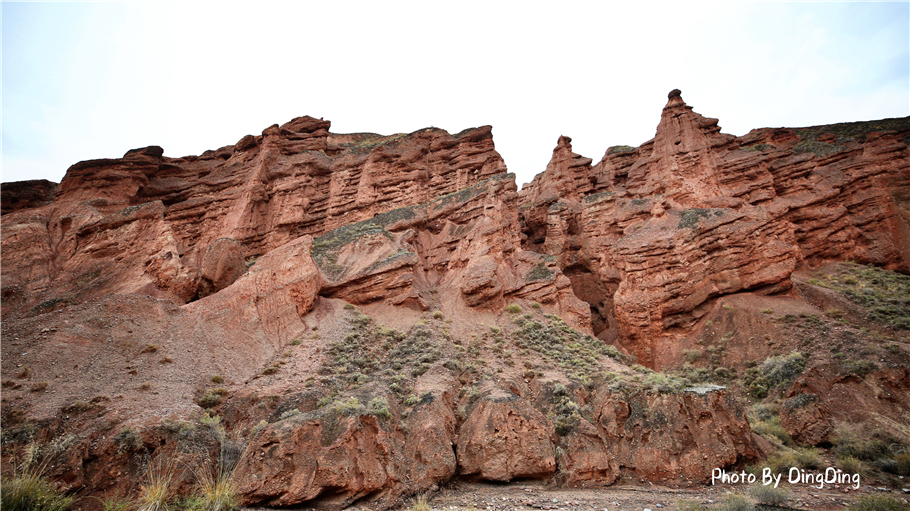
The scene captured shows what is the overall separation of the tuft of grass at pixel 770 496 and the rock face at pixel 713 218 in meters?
14.9

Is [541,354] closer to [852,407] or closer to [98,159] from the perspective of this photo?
[852,407]

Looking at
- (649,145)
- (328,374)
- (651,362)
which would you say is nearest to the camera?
(328,374)

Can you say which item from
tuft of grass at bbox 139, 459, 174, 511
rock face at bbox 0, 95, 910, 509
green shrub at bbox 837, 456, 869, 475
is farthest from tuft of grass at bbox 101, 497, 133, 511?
green shrub at bbox 837, 456, 869, 475

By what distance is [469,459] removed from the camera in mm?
13969

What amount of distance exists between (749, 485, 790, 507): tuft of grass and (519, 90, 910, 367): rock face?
14893 millimetres

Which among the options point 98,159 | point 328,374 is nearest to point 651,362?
point 328,374

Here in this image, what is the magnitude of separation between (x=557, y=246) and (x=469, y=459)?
23.7 metres

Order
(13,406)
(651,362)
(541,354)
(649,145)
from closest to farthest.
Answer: (13,406) < (541,354) < (651,362) < (649,145)

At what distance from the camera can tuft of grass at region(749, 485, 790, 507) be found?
37.4ft

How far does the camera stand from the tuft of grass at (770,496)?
37.4 ft

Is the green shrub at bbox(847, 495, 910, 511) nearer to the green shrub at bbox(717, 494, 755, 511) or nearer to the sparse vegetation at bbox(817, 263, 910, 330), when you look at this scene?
the green shrub at bbox(717, 494, 755, 511)

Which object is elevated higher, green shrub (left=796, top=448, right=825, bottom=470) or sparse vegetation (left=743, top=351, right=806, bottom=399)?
sparse vegetation (left=743, top=351, right=806, bottom=399)

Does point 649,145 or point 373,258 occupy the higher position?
point 649,145

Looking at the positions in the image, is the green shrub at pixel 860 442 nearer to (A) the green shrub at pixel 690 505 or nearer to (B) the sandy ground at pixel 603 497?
(B) the sandy ground at pixel 603 497
